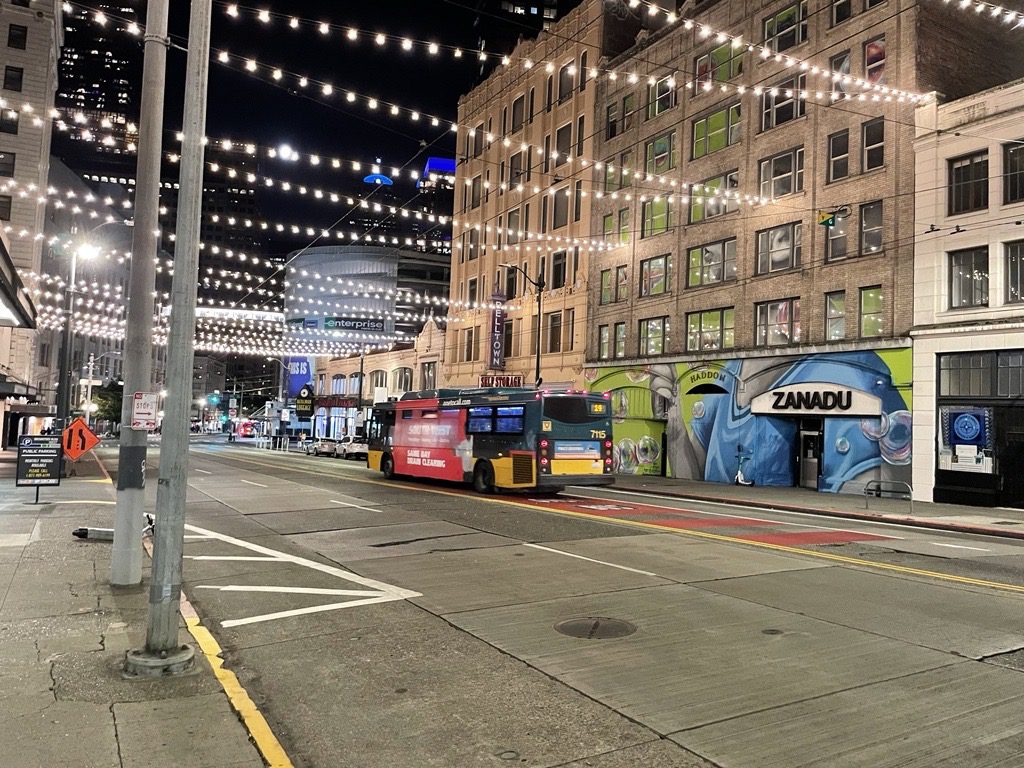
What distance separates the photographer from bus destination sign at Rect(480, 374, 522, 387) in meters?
42.8

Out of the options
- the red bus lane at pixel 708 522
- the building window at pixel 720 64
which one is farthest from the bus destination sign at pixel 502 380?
the red bus lane at pixel 708 522

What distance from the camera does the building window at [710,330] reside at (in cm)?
3112

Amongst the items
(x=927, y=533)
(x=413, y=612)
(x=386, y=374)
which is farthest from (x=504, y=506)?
(x=386, y=374)

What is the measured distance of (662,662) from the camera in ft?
21.1

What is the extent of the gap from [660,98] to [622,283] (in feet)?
28.7

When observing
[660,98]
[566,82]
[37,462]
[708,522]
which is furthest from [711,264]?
[37,462]

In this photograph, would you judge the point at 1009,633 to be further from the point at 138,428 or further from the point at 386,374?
the point at 386,374

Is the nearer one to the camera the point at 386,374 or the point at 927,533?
the point at 927,533

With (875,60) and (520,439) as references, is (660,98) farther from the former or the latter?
(520,439)

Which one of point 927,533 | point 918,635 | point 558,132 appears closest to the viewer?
point 918,635

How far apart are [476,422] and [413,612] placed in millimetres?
15414

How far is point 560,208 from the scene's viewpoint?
135 ft

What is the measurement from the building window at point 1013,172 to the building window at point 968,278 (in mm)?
1601

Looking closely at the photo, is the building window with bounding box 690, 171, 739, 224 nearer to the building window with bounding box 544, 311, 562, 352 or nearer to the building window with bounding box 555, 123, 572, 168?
the building window with bounding box 555, 123, 572, 168
